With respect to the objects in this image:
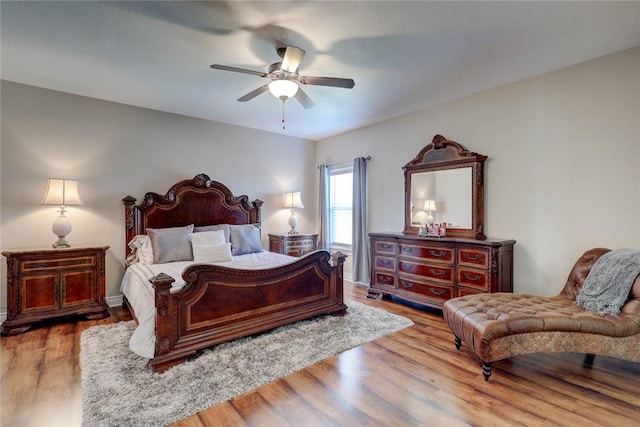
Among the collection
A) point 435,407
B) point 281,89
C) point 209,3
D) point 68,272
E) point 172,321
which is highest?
point 209,3

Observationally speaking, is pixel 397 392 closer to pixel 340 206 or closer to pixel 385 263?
pixel 385 263

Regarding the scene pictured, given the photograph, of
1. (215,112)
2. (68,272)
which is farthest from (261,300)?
(215,112)

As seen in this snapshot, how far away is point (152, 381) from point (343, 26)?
119 inches

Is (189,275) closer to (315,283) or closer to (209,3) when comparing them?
(315,283)

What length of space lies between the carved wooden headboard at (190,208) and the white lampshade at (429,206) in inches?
104

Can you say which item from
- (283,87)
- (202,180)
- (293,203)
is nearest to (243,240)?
(202,180)

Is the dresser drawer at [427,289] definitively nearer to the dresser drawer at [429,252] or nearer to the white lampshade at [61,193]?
the dresser drawer at [429,252]

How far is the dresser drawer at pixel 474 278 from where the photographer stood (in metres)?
3.28

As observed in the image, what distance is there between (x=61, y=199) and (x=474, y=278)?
4680 mm

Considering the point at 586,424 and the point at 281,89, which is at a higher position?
the point at 281,89

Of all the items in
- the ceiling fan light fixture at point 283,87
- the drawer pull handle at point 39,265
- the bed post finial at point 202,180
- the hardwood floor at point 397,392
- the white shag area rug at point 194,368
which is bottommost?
the hardwood floor at point 397,392

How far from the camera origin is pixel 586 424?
5.98ft

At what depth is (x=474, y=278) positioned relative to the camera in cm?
338

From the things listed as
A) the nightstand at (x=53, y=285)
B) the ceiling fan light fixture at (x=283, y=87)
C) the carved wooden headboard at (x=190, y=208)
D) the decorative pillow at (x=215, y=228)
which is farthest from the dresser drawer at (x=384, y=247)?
the nightstand at (x=53, y=285)
